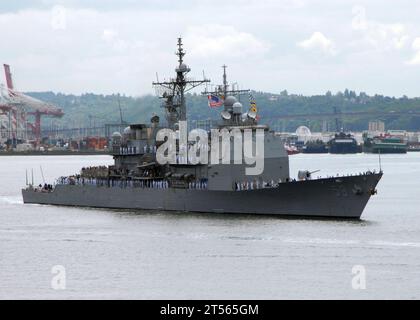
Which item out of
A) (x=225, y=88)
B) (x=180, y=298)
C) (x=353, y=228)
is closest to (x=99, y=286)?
(x=180, y=298)

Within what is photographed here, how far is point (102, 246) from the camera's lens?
36188 mm

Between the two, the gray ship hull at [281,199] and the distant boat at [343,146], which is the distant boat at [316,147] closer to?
the distant boat at [343,146]

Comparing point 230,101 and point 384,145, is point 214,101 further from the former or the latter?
point 384,145

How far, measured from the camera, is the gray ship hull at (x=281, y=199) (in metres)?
41.2

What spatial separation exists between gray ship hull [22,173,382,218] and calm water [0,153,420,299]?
0.75 metres

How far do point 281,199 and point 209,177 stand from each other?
4100 millimetres

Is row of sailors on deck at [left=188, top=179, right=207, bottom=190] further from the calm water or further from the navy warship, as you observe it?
the calm water

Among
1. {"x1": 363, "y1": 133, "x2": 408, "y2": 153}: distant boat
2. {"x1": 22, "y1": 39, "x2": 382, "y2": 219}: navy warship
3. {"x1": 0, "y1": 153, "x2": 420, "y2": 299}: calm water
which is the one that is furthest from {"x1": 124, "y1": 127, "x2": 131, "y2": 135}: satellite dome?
{"x1": 363, "y1": 133, "x2": 408, "y2": 153}: distant boat

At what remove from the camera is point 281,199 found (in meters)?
42.4

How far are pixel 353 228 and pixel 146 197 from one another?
1297 centimetres

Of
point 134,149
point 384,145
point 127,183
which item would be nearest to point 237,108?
point 134,149

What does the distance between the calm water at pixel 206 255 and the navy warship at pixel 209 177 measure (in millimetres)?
Answer: 953

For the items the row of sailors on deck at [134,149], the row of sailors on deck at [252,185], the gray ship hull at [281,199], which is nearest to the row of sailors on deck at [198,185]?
the gray ship hull at [281,199]

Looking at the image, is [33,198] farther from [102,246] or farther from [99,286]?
[99,286]
